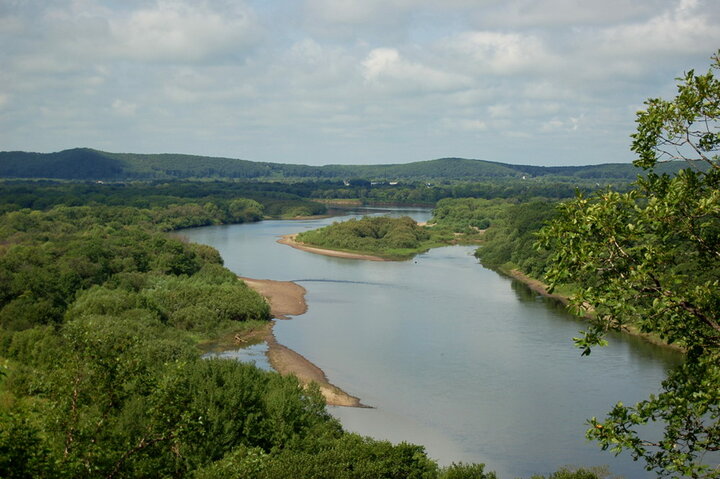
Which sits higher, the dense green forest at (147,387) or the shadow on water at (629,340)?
the dense green forest at (147,387)

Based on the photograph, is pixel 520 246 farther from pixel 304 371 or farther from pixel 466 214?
pixel 466 214

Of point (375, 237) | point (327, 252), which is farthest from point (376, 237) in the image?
point (327, 252)

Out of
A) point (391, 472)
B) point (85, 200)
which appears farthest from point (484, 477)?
point (85, 200)

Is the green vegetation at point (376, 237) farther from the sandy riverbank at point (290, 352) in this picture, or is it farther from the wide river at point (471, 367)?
the sandy riverbank at point (290, 352)

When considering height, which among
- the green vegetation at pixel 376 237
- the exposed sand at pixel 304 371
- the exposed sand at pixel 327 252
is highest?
the green vegetation at pixel 376 237

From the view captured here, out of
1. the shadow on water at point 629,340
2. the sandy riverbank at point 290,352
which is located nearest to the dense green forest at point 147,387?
the sandy riverbank at point 290,352

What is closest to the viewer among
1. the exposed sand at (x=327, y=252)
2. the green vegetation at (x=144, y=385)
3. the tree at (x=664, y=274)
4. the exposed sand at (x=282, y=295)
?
the tree at (x=664, y=274)
